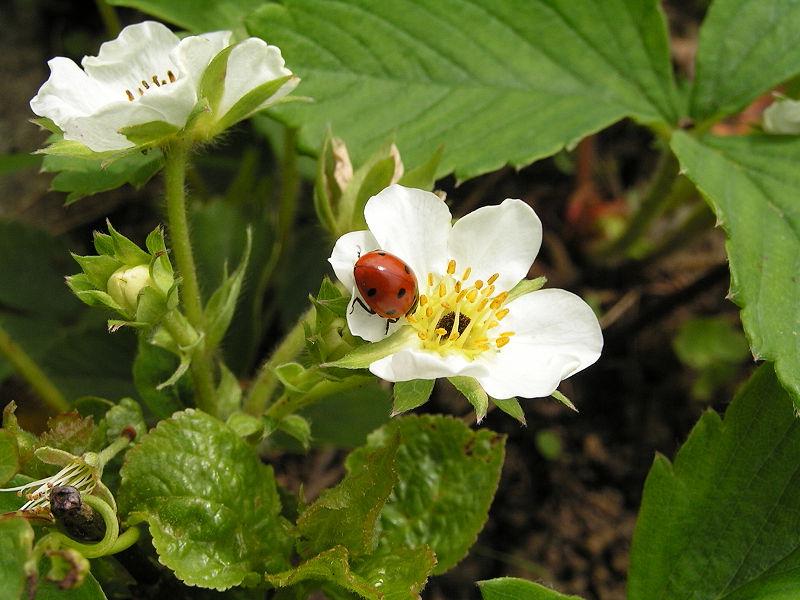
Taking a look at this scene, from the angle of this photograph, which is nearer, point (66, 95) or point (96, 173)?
point (66, 95)

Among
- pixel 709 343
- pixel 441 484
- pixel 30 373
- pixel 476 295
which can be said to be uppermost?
pixel 476 295

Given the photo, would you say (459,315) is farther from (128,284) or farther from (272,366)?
(128,284)

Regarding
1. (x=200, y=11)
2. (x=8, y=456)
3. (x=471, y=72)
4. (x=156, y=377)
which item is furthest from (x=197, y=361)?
(x=200, y=11)

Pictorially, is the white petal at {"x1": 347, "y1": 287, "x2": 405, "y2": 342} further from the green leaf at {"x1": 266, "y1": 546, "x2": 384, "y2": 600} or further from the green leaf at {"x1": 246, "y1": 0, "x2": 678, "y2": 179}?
the green leaf at {"x1": 246, "y1": 0, "x2": 678, "y2": 179}

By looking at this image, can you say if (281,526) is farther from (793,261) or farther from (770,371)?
(793,261)

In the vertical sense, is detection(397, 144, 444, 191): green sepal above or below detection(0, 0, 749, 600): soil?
above

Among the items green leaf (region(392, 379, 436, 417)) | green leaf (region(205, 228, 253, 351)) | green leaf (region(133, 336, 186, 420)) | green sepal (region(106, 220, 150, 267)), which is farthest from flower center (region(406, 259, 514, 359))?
green leaf (region(133, 336, 186, 420))
